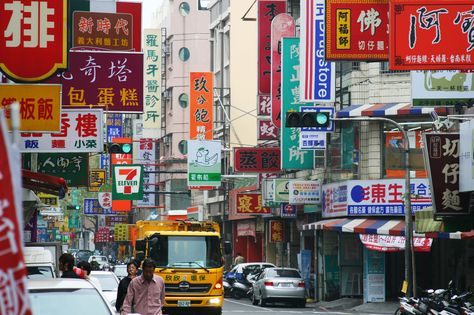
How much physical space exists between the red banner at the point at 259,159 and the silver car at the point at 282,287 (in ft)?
23.3

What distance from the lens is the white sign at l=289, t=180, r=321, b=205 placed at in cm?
4503

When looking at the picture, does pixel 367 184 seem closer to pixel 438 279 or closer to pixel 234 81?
pixel 438 279

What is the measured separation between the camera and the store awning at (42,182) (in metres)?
20.3

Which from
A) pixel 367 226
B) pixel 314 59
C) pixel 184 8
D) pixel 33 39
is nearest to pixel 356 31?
pixel 33 39

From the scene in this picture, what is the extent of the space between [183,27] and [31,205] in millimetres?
64926

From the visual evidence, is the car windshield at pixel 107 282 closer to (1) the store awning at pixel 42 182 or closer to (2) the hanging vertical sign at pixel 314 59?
(1) the store awning at pixel 42 182

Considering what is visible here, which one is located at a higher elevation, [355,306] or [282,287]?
[282,287]

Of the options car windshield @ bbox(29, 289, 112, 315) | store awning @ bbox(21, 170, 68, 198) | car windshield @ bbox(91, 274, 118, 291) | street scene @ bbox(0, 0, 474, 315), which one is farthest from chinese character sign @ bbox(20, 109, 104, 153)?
car windshield @ bbox(29, 289, 112, 315)

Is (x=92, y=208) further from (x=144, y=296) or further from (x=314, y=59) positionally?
(x=144, y=296)

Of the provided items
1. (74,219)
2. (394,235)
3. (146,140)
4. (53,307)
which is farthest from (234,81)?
(53,307)

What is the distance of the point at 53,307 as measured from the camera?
36.0 feet

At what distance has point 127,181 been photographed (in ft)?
179

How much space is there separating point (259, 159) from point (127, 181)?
896 cm

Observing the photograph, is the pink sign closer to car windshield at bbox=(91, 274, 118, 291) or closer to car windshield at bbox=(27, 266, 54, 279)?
car windshield at bbox=(91, 274, 118, 291)
